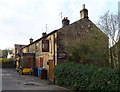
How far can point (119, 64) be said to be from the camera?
12953mm

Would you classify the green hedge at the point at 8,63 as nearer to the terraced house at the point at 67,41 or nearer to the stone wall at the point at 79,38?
the terraced house at the point at 67,41

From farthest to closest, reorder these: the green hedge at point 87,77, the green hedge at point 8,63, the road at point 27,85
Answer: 1. the green hedge at point 8,63
2. the road at point 27,85
3. the green hedge at point 87,77

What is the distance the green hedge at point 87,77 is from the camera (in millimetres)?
9695

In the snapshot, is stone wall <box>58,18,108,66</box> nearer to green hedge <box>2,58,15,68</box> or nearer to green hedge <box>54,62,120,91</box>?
green hedge <box>54,62,120,91</box>

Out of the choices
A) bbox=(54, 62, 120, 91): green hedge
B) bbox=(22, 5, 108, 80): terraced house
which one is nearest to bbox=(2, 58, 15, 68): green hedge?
bbox=(22, 5, 108, 80): terraced house

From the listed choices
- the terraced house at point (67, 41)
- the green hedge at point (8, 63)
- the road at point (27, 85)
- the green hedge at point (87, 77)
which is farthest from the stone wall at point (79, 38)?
the green hedge at point (8, 63)

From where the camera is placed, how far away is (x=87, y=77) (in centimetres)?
1209

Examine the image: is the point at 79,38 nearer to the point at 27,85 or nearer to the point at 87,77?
the point at 27,85

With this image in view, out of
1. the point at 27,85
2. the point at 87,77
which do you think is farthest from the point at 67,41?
the point at 87,77

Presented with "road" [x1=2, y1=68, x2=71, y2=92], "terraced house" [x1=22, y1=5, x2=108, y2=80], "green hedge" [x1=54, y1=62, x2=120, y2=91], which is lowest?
"road" [x1=2, y1=68, x2=71, y2=92]

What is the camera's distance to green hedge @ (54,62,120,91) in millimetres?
9695

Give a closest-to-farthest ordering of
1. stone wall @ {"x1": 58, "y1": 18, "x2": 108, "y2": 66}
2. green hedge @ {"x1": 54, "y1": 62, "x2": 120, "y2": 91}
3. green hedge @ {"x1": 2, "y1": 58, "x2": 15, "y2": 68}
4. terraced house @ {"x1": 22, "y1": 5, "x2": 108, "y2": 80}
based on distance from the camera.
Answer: green hedge @ {"x1": 54, "y1": 62, "x2": 120, "y2": 91}
stone wall @ {"x1": 58, "y1": 18, "x2": 108, "y2": 66}
terraced house @ {"x1": 22, "y1": 5, "x2": 108, "y2": 80}
green hedge @ {"x1": 2, "y1": 58, "x2": 15, "y2": 68}

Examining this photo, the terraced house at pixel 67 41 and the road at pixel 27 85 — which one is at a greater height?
the terraced house at pixel 67 41

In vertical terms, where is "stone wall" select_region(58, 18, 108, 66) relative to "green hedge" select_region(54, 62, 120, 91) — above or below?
above
